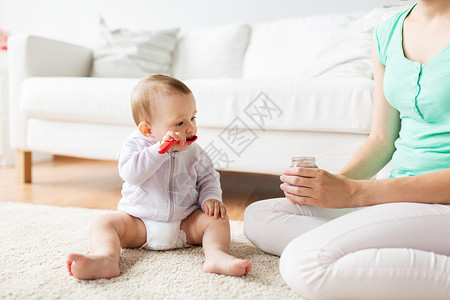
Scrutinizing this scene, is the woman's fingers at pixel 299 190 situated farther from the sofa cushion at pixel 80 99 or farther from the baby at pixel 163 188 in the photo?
the sofa cushion at pixel 80 99

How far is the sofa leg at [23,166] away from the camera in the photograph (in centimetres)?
205

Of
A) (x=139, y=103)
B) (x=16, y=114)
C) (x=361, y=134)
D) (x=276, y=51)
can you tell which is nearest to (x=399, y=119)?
(x=361, y=134)

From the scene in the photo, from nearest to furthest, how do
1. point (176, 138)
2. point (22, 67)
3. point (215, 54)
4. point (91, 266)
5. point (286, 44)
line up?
point (91, 266) → point (176, 138) → point (22, 67) → point (286, 44) → point (215, 54)

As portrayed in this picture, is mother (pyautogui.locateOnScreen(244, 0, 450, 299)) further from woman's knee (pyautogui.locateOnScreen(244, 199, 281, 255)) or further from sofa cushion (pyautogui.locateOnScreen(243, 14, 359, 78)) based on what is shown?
sofa cushion (pyautogui.locateOnScreen(243, 14, 359, 78))

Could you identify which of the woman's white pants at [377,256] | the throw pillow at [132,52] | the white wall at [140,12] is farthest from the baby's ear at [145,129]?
the white wall at [140,12]

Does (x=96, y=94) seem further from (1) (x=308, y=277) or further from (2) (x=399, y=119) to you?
(1) (x=308, y=277)

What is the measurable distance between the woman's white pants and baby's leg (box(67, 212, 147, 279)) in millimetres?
355

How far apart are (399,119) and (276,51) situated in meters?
1.33

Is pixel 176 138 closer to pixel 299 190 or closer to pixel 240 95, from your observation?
pixel 299 190

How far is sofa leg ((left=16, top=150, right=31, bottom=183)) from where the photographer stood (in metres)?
2.05

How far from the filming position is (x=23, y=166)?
80.9 inches

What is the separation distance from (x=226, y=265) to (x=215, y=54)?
1.72 m

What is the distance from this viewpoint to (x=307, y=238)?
0.80 meters

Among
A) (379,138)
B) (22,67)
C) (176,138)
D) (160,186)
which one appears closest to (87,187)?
(22,67)
